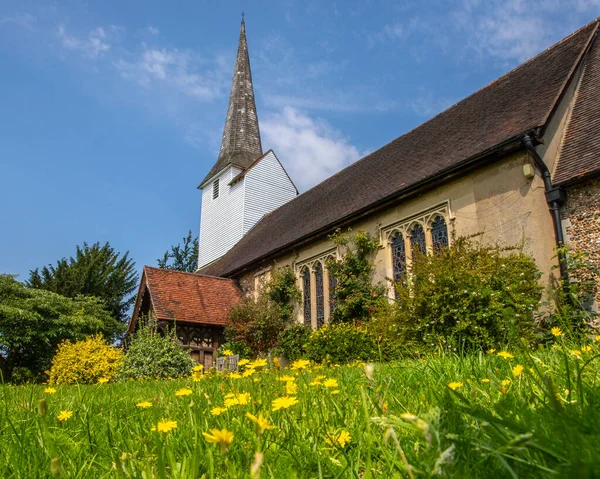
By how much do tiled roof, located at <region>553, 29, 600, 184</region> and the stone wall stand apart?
0.32 metres

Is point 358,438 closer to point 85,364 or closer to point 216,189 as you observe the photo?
point 85,364

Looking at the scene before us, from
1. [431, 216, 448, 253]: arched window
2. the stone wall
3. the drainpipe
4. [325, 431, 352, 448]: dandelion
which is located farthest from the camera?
[431, 216, 448, 253]: arched window

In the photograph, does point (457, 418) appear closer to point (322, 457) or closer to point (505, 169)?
point (322, 457)

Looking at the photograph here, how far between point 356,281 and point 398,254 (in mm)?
1385

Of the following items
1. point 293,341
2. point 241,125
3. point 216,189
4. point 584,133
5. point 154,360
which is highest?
point 241,125

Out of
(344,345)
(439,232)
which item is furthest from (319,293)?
(344,345)

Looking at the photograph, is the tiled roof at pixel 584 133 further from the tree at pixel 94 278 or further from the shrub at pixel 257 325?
the tree at pixel 94 278

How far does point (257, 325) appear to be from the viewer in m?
16.2

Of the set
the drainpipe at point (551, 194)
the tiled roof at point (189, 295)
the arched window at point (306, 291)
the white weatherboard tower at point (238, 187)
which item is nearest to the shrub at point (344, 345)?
the drainpipe at point (551, 194)

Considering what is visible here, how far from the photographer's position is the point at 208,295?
18562 mm

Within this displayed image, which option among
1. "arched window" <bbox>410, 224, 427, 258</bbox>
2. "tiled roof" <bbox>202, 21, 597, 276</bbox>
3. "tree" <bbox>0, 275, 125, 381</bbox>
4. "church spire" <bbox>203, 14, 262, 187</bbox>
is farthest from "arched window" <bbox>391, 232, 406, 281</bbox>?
"church spire" <bbox>203, 14, 262, 187</bbox>

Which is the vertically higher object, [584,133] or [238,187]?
[238,187]

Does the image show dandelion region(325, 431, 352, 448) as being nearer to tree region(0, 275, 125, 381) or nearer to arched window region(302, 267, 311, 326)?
arched window region(302, 267, 311, 326)

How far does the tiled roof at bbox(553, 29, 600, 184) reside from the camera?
9.80 m
